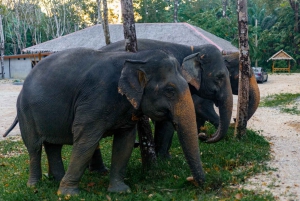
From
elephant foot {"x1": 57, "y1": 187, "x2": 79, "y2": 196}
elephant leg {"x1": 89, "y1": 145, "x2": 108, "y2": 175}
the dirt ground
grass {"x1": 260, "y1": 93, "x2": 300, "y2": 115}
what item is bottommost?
grass {"x1": 260, "y1": 93, "x2": 300, "y2": 115}

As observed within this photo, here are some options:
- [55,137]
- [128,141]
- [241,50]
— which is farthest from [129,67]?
[241,50]

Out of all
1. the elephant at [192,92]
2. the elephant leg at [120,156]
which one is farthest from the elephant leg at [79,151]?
the elephant at [192,92]

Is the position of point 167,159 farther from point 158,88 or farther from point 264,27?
point 264,27

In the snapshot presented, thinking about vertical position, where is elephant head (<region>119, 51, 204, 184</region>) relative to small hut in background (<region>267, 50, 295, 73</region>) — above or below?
above

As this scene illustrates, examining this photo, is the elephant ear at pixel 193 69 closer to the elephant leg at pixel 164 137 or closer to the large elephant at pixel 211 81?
the large elephant at pixel 211 81

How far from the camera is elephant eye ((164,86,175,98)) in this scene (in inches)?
206

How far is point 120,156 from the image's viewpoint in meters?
5.84

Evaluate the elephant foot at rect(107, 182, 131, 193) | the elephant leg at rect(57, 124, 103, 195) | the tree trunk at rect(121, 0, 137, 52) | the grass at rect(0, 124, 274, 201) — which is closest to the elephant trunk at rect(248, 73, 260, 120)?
the grass at rect(0, 124, 274, 201)

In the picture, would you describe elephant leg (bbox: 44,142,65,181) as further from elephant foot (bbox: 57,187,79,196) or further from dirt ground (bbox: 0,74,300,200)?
dirt ground (bbox: 0,74,300,200)

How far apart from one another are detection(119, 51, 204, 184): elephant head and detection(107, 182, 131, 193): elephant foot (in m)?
1.01

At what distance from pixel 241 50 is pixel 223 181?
3.69m

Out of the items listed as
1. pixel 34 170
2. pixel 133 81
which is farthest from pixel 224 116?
pixel 34 170

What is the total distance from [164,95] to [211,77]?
2491 millimetres

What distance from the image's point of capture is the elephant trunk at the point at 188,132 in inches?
201
